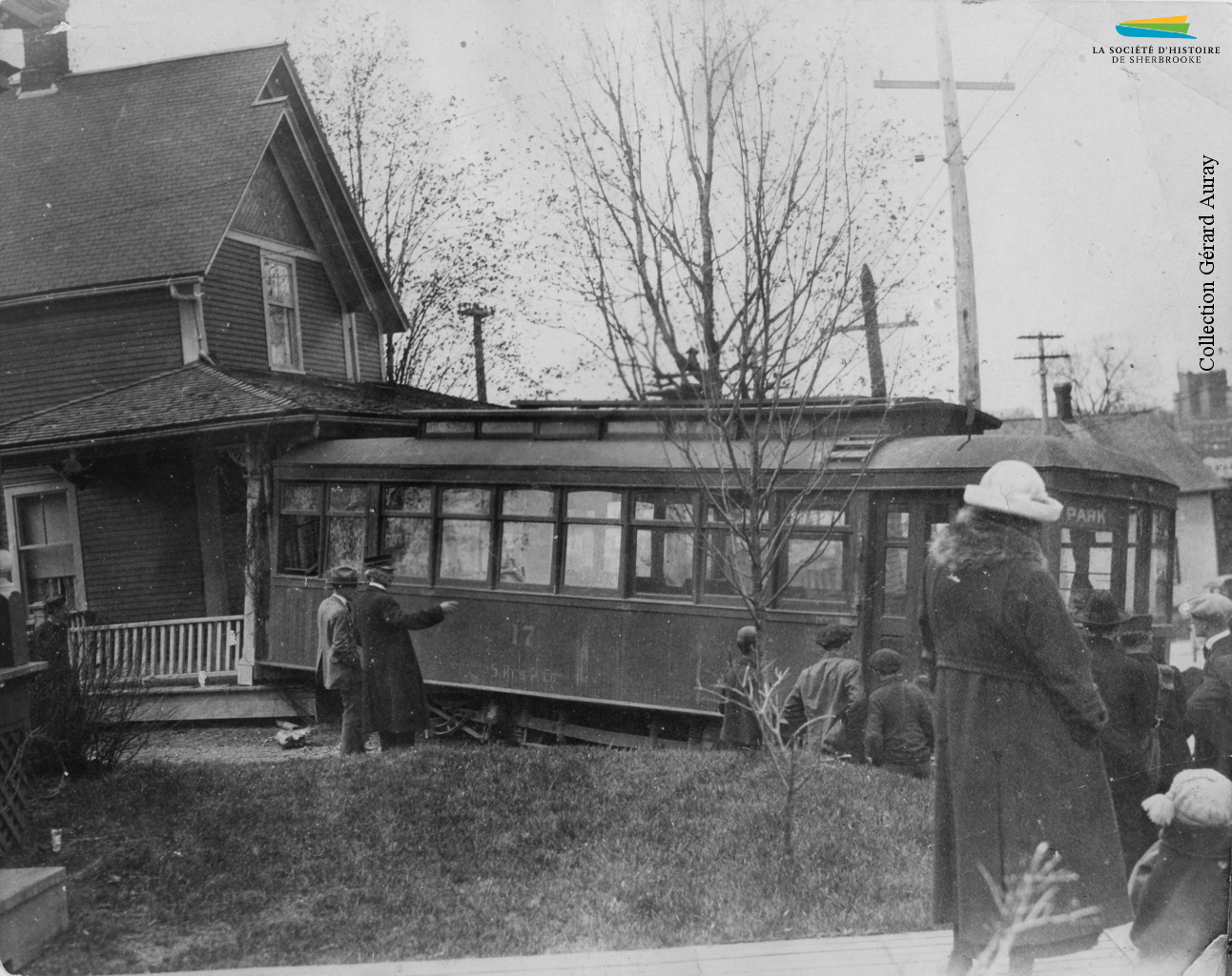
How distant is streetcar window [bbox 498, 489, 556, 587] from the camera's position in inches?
290

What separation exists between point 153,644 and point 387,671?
1.81 m

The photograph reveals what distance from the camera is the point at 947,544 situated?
3246mm

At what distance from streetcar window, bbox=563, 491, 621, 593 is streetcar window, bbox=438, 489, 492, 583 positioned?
0.69 meters

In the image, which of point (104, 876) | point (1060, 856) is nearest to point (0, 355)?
point (104, 876)

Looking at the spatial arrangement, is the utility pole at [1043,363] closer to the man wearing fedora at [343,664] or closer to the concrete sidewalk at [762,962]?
the concrete sidewalk at [762,962]

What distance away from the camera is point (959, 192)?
507 centimetres

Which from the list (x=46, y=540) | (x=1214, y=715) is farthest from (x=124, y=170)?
(x=1214, y=715)

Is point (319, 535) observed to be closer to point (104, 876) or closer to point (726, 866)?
point (104, 876)

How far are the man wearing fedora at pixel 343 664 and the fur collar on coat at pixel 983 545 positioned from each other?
15.3 ft

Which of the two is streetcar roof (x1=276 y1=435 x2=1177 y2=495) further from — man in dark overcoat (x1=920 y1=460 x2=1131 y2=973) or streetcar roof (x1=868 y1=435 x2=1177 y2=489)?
man in dark overcoat (x1=920 y1=460 x2=1131 y2=973)

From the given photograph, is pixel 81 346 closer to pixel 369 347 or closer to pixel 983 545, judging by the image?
pixel 369 347

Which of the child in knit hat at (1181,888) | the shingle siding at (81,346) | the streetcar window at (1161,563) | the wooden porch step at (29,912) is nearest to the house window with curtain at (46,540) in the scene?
the shingle siding at (81,346)

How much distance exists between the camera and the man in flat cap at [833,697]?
229 inches

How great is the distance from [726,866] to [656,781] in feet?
2.76
